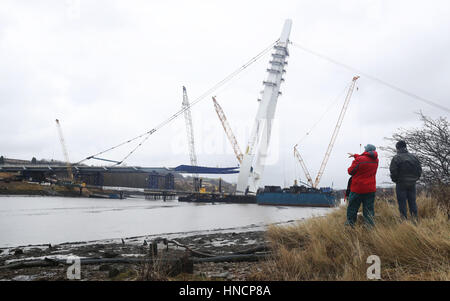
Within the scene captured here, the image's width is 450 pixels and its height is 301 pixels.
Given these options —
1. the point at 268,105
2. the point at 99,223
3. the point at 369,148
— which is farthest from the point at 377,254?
the point at 268,105

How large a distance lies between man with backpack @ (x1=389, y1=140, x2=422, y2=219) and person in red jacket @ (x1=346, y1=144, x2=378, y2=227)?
60cm

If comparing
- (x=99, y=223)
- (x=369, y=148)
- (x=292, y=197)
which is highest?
(x=369, y=148)

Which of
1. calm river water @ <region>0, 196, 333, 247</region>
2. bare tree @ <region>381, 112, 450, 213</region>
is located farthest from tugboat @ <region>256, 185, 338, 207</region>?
bare tree @ <region>381, 112, 450, 213</region>

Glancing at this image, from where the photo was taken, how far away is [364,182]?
239 inches

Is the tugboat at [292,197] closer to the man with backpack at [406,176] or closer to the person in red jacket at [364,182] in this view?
the man with backpack at [406,176]

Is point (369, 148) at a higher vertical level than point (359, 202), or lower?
higher

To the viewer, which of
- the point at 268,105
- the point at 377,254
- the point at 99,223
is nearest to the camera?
the point at 377,254

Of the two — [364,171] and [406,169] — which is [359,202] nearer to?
[364,171]

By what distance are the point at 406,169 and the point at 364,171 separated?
0.96 m

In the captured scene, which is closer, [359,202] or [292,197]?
[359,202]

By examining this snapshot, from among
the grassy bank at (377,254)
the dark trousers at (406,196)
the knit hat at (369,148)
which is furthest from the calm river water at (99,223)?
the grassy bank at (377,254)
